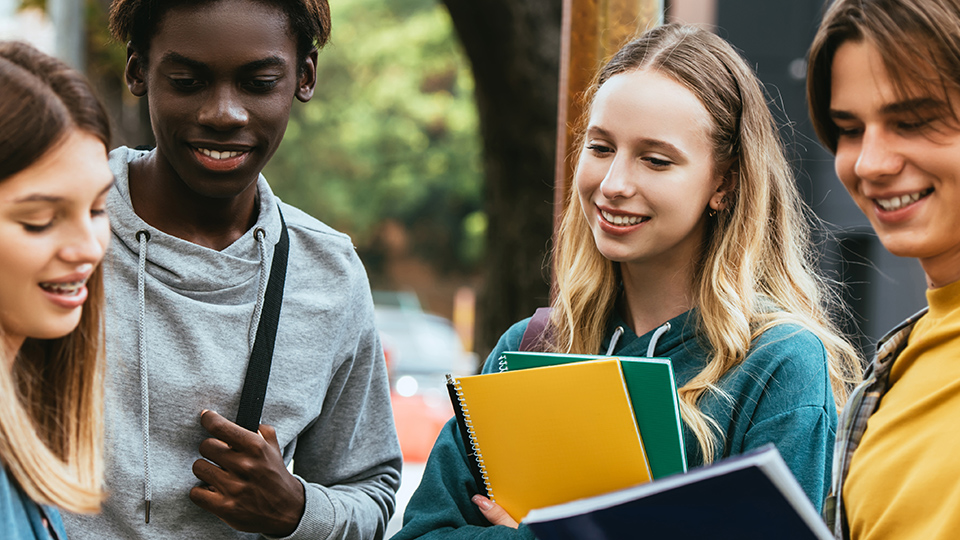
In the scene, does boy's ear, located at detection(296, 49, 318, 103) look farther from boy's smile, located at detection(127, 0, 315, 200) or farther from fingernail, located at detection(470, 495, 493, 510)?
fingernail, located at detection(470, 495, 493, 510)

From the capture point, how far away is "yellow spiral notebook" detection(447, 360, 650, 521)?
6.22ft

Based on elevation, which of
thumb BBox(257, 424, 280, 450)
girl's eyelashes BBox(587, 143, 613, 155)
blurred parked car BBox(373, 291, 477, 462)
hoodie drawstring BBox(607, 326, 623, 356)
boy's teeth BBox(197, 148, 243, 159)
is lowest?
blurred parked car BBox(373, 291, 477, 462)

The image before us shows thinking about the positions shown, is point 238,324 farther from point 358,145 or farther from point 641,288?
point 358,145

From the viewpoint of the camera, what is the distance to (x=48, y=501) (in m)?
1.65

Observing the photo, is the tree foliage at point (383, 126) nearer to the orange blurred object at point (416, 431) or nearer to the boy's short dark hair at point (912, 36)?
the orange blurred object at point (416, 431)

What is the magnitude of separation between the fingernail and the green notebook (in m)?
0.41

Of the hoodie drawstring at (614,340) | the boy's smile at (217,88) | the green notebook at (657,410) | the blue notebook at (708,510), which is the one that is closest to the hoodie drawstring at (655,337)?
the hoodie drawstring at (614,340)

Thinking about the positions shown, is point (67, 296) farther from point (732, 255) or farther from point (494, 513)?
point (732, 255)

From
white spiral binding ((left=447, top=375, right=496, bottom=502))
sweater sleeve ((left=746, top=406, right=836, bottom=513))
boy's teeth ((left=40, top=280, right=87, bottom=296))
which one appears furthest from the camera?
white spiral binding ((left=447, top=375, right=496, bottom=502))

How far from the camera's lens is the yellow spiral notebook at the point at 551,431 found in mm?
1896

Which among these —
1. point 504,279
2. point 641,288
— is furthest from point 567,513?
point 504,279

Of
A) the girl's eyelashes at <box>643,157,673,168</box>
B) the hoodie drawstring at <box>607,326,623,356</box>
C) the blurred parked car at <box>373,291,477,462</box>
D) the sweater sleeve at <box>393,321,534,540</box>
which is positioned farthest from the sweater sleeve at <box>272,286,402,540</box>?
the blurred parked car at <box>373,291,477,462</box>

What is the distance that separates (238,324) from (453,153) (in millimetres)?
21527

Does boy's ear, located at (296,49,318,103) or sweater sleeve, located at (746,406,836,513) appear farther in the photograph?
boy's ear, located at (296,49,318,103)
